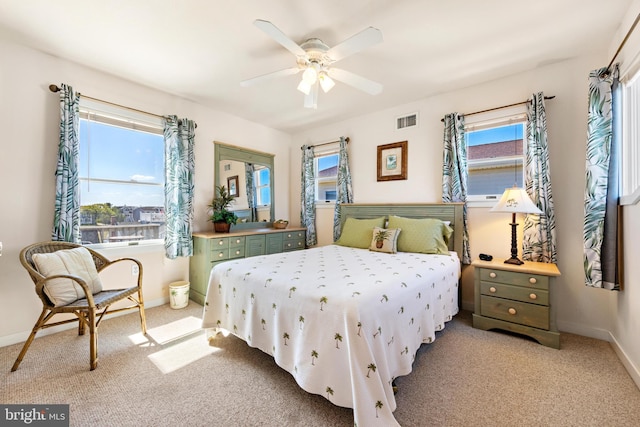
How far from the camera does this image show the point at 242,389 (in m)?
1.74

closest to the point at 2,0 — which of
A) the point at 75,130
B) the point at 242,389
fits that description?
the point at 75,130

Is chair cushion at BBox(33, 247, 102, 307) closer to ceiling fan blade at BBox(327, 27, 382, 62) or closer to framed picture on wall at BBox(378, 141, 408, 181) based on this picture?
ceiling fan blade at BBox(327, 27, 382, 62)

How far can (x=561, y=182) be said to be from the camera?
8.55ft

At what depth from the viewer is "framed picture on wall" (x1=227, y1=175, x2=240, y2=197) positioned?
406 centimetres

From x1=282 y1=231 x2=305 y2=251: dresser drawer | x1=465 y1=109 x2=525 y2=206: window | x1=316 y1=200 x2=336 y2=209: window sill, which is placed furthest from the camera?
x1=316 y1=200 x2=336 y2=209: window sill

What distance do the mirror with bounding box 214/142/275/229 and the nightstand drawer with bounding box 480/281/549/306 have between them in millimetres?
3396

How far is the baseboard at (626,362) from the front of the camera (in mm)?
1760

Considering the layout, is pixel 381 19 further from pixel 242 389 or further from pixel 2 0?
pixel 242 389

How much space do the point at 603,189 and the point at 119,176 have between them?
4818 mm

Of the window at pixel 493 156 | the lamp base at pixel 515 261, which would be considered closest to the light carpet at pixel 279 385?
the lamp base at pixel 515 261

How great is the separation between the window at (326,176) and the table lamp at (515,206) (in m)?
2.49

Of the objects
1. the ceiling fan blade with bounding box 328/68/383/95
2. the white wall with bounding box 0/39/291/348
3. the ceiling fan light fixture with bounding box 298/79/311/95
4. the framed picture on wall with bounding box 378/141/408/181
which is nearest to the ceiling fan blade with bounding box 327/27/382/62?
the ceiling fan blade with bounding box 328/68/383/95

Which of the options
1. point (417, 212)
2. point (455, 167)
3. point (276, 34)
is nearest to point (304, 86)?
point (276, 34)

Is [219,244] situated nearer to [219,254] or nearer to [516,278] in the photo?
[219,254]
